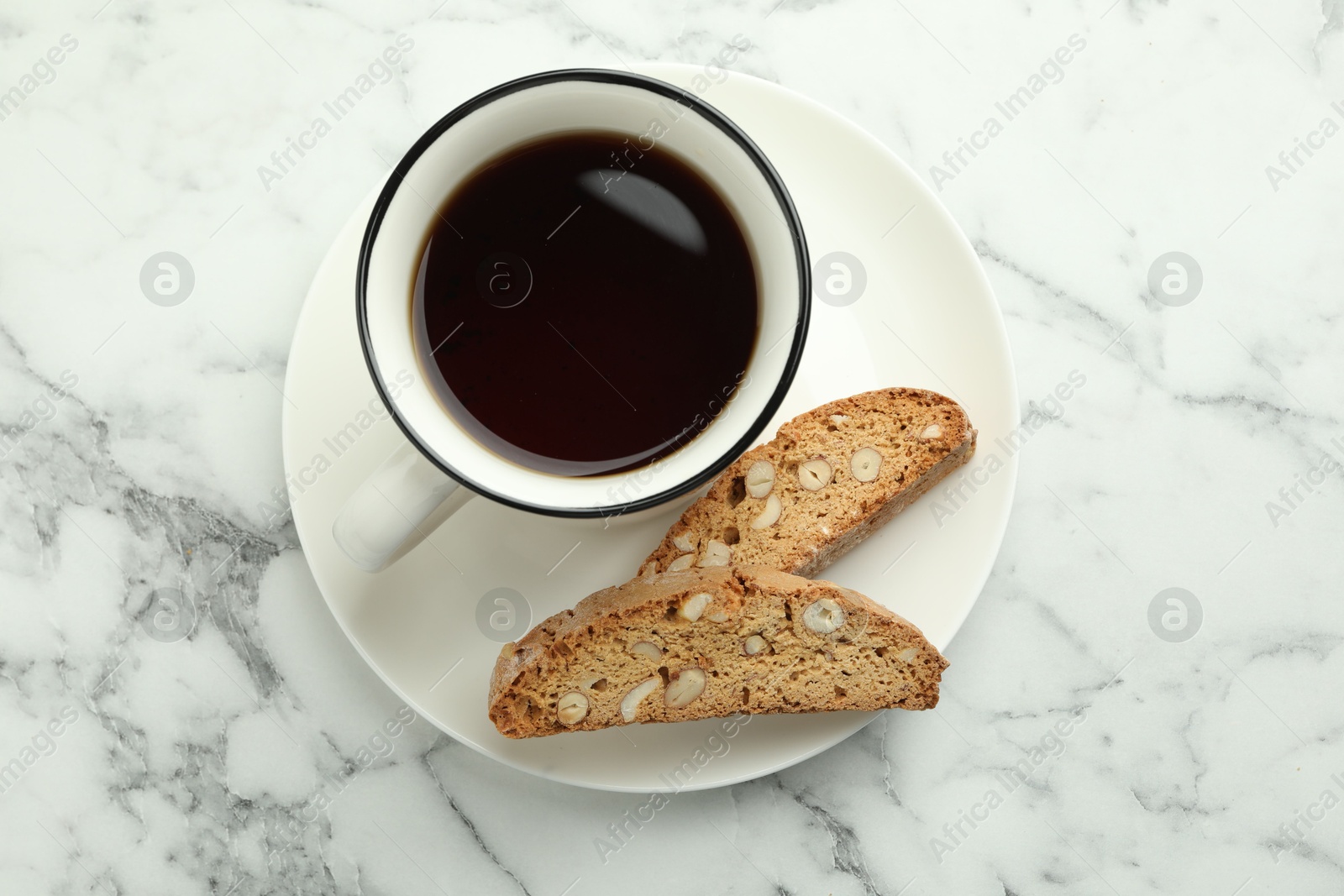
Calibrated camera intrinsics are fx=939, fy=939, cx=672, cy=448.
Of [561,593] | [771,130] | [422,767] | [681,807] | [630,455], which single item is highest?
[771,130]

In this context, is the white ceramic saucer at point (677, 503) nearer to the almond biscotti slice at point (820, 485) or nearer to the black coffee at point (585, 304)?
the almond biscotti slice at point (820, 485)

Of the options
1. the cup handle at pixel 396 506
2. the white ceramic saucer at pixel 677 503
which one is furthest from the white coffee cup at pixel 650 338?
the white ceramic saucer at pixel 677 503

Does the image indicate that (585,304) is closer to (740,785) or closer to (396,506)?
(396,506)

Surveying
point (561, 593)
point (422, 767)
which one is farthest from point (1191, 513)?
point (422, 767)

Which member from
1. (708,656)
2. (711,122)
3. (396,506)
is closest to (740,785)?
(708,656)

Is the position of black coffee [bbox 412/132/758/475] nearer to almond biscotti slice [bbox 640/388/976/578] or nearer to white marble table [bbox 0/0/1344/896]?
almond biscotti slice [bbox 640/388/976/578]

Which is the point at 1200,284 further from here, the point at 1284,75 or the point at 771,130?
the point at 771,130
